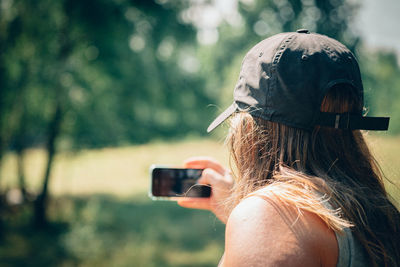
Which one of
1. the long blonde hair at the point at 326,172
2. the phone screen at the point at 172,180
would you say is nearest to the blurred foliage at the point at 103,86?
the phone screen at the point at 172,180

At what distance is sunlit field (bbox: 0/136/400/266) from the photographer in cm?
667

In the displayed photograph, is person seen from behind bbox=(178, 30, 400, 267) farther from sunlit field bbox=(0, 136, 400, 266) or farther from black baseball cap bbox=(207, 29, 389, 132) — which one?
sunlit field bbox=(0, 136, 400, 266)

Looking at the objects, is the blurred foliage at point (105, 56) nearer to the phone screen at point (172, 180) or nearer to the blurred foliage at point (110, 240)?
the blurred foliage at point (110, 240)

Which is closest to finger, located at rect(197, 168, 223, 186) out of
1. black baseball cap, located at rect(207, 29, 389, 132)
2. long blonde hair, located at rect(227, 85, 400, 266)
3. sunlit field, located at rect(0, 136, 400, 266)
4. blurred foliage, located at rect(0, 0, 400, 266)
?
long blonde hair, located at rect(227, 85, 400, 266)

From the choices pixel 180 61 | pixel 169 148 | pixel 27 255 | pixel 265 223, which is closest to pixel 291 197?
pixel 265 223

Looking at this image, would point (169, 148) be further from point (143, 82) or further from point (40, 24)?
point (40, 24)

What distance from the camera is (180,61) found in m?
8.61

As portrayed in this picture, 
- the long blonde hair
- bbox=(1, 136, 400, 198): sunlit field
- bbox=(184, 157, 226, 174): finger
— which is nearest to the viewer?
the long blonde hair

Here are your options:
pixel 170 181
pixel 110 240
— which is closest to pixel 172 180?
pixel 170 181

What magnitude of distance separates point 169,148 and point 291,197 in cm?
920

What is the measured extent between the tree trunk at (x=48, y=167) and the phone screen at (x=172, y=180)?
18.8ft

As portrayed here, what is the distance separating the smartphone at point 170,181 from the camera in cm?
174

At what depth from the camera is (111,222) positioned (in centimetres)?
826

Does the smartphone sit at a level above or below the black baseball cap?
below
